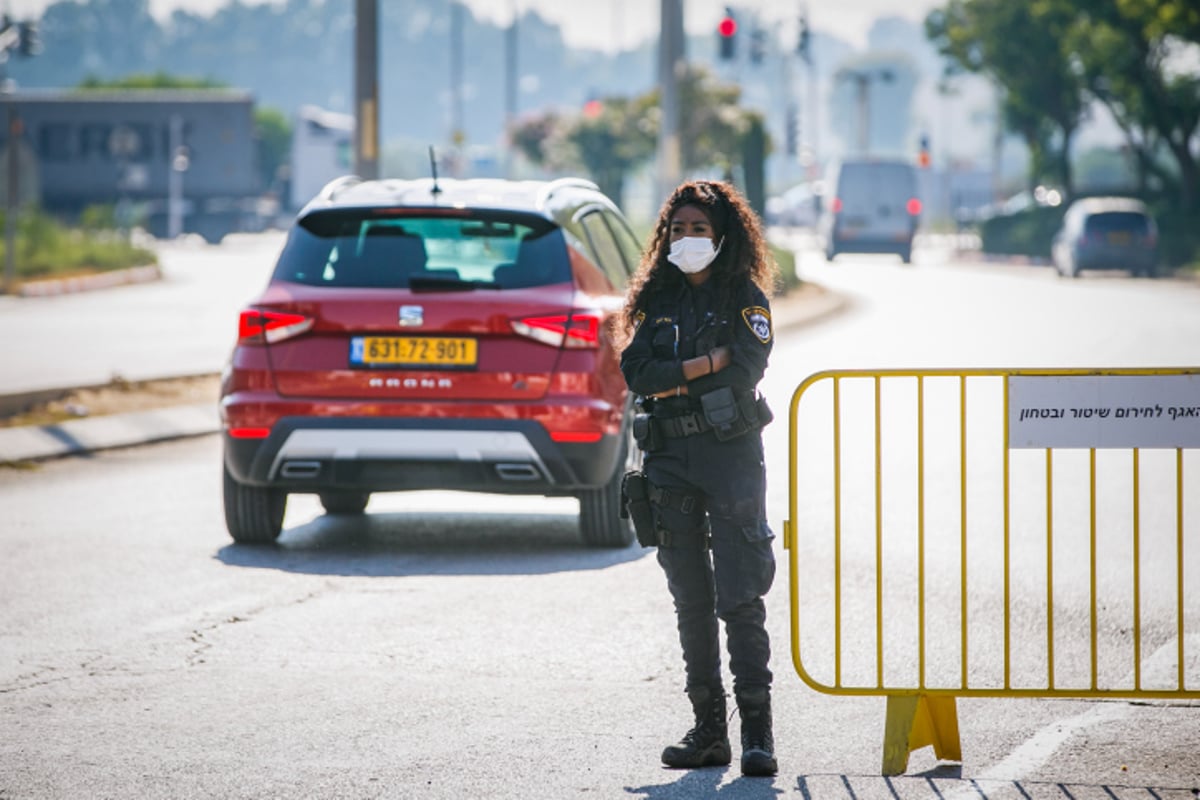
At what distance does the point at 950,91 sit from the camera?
68312mm

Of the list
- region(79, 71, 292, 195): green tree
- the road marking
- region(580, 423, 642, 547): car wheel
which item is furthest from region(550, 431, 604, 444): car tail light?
region(79, 71, 292, 195): green tree

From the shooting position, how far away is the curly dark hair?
5.72m

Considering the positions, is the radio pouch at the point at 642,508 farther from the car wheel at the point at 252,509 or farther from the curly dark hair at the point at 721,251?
the car wheel at the point at 252,509

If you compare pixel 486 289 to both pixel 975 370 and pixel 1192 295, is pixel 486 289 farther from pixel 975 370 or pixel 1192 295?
pixel 1192 295

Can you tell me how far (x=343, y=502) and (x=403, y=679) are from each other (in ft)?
13.9

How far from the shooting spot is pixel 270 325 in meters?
9.33

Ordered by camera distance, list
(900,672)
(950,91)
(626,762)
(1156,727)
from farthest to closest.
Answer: (950,91), (900,672), (1156,727), (626,762)

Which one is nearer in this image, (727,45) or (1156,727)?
(1156,727)

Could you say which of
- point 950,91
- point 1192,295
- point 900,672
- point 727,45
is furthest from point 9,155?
point 950,91

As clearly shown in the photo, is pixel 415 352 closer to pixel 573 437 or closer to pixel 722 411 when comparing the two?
pixel 573 437

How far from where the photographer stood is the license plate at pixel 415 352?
362 inches

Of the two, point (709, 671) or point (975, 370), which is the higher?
point (975, 370)

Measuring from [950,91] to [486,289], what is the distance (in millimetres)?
60904

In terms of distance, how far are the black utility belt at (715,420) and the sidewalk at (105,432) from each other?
27.6 feet
